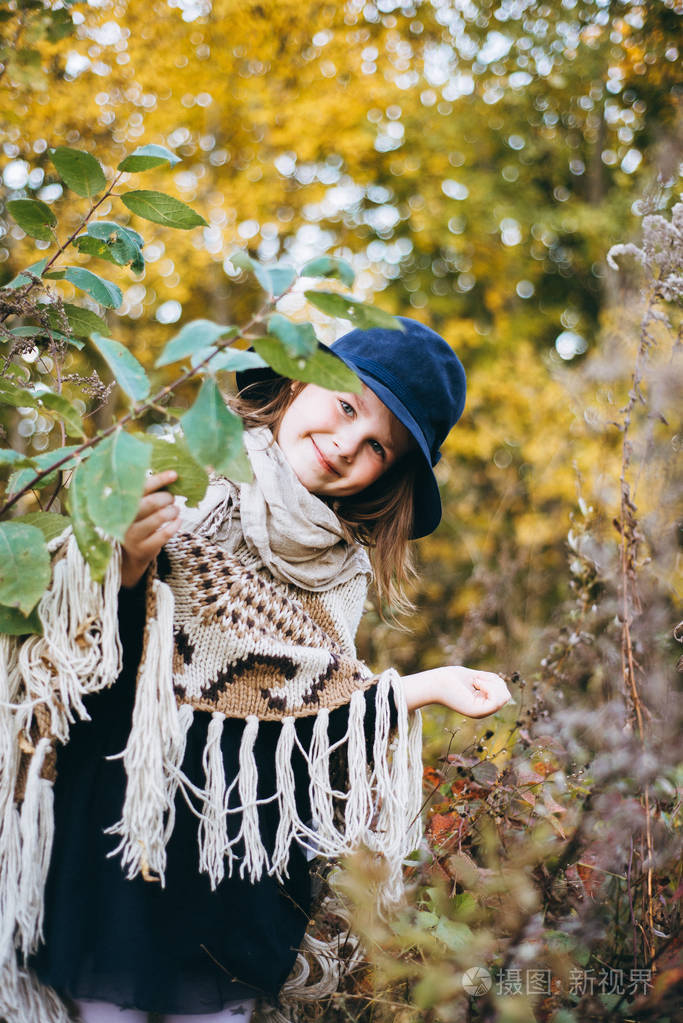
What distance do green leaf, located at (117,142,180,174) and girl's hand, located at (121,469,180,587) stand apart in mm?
462

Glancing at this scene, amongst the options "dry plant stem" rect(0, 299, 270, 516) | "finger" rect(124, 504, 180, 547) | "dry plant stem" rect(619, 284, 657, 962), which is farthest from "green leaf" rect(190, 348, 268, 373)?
"dry plant stem" rect(619, 284, 657, 962)

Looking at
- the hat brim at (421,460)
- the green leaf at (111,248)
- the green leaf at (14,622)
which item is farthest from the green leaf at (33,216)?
the green leaf at (14,622)

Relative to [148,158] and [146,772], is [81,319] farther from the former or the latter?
[146,772]

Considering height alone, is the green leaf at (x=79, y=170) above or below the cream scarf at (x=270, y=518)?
above

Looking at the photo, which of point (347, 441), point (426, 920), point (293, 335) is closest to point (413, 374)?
point (347, 441)

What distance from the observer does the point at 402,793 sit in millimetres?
1212

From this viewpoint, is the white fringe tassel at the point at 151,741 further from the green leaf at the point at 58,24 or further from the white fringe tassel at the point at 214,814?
the green leaf at the point at 58,24

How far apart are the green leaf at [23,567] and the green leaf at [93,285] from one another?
47 centimetres

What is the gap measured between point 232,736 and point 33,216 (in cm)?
89

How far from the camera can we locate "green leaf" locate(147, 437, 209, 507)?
3.02 ft

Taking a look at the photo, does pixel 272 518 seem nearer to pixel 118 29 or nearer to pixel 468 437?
pixel 118 29

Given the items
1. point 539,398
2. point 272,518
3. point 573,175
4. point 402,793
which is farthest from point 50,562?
point 573,175

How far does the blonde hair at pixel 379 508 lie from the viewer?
1.55 meters

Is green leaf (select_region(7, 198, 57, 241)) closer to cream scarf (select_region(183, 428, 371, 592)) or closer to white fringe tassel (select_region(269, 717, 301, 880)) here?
cream scarf (select_region(183, 428, 371, 592))
